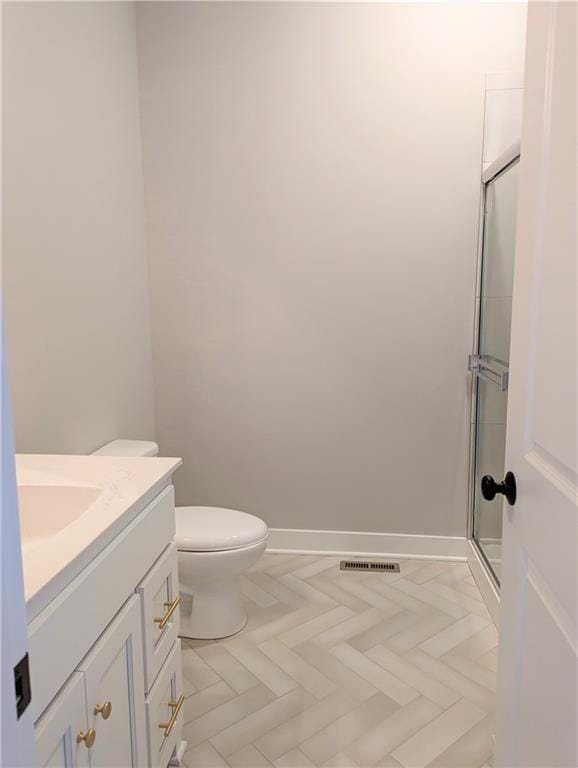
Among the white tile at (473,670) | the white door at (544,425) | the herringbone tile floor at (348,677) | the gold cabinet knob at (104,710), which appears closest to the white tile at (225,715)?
the herringbone tile floor at (348,677)

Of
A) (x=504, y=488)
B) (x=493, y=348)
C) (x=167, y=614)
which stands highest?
(x=493, y=348)

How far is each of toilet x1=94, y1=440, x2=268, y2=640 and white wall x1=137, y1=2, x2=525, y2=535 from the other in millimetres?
634

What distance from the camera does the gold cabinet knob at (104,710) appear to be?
1026mm

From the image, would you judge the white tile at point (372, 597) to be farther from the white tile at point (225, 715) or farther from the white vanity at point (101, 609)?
the white vanity at point (101, 609)

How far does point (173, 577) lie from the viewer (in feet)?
4.93

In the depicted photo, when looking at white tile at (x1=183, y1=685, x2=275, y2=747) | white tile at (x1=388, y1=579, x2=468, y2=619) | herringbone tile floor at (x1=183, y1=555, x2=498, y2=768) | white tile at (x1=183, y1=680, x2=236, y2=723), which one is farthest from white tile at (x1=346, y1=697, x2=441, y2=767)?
white tile at (x1=388, y1=579, x2=468, y2=619)

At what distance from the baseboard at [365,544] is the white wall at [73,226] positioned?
90cm

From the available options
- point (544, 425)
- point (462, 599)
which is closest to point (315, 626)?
point (462, 599)

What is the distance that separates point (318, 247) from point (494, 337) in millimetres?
876

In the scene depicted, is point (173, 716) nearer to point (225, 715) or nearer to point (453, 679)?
point (225, 715)

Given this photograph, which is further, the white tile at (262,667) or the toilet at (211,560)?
the toilet at (211,560)

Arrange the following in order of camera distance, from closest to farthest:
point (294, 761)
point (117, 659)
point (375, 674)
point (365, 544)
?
point (117, 659)
point (294, 761)
point (375, 674)
point (365, 544)

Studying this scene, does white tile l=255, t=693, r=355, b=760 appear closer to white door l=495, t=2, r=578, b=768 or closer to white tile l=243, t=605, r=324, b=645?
white tile l=243, t=605, r=324, b=645

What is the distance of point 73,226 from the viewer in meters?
2.06
